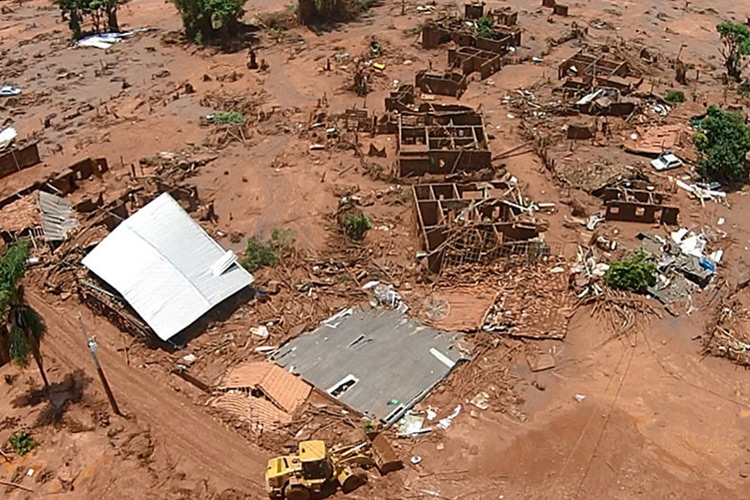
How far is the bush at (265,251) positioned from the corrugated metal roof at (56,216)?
6377 mm

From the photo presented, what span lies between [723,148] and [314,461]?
65.8 feet

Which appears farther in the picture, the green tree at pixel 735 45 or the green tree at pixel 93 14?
the green tree at pixel 93 14

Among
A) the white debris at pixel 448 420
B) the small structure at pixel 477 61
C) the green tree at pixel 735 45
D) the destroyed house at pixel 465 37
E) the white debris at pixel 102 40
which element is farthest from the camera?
the white debris at pixel 102 40

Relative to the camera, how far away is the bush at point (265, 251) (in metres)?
21.6

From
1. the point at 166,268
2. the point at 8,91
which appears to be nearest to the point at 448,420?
the point at 166,268

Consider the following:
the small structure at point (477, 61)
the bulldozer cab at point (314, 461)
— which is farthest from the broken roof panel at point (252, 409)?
the small structure at point (477, 61)

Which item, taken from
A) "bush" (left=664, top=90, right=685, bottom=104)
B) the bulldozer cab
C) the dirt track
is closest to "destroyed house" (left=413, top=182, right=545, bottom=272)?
the bulldozer cab

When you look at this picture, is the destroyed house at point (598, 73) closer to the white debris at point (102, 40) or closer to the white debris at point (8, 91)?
the white debris at point (102, 40)

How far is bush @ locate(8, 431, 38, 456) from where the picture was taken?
52.3ft

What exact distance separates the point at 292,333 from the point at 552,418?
732 cm

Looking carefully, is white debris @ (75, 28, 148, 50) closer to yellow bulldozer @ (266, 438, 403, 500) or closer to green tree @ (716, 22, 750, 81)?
yellow bulldozer @ (266, 438, 403, 500)

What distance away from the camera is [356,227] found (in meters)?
22.6

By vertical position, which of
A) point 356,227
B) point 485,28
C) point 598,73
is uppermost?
point 485,28

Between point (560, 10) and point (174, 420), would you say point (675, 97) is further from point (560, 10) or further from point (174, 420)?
point (174, 420)
